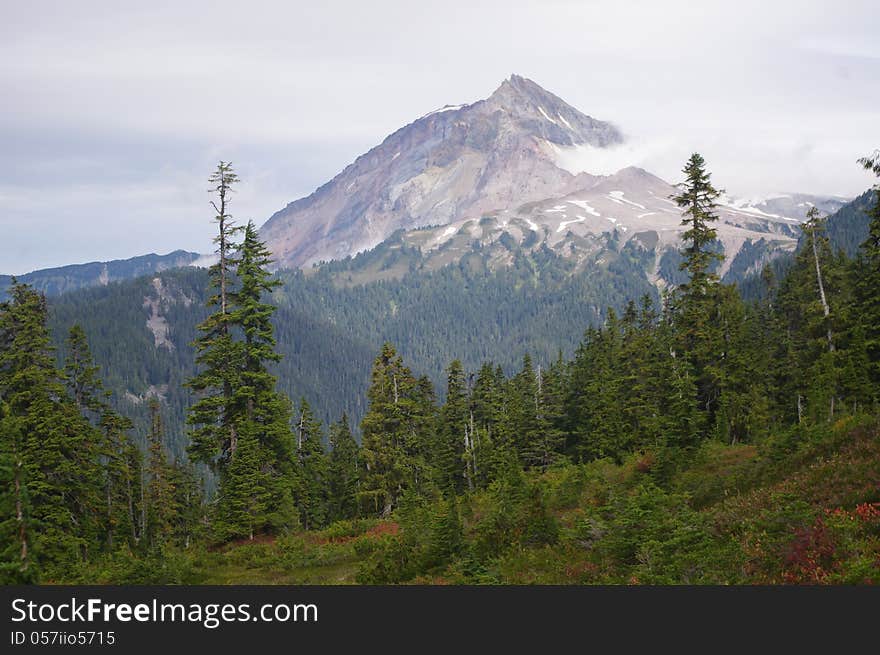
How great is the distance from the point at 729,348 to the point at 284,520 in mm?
24140

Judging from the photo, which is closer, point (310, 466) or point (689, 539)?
point (689, 539)

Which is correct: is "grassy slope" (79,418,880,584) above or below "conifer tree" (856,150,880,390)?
below

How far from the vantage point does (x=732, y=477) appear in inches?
826

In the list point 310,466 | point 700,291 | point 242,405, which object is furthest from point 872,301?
point 310,466

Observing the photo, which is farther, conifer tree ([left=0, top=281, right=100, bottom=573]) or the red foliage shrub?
conifer tree ([left=0, top=281, right=100, bottom=573])

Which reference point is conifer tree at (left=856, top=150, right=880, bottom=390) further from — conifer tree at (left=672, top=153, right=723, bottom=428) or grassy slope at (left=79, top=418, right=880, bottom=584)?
grassy slope at (left=79, top=418, right=880, bottom=584)

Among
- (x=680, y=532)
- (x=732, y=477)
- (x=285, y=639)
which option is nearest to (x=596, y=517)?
(x=680, y=532)

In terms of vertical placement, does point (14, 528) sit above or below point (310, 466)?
above

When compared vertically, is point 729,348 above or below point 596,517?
above

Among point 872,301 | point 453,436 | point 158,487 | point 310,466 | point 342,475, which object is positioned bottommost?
point 342,475

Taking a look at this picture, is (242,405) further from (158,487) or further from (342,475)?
(342,475)

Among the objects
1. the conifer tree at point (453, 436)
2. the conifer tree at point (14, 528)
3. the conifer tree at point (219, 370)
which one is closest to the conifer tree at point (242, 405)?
the conifer tree at point (219, 370)

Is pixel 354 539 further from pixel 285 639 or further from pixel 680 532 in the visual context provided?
pixel 285 639

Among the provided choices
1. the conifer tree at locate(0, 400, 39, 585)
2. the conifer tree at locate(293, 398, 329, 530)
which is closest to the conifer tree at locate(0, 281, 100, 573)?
the conifer tree at locate(0, 400, 39, 585)
